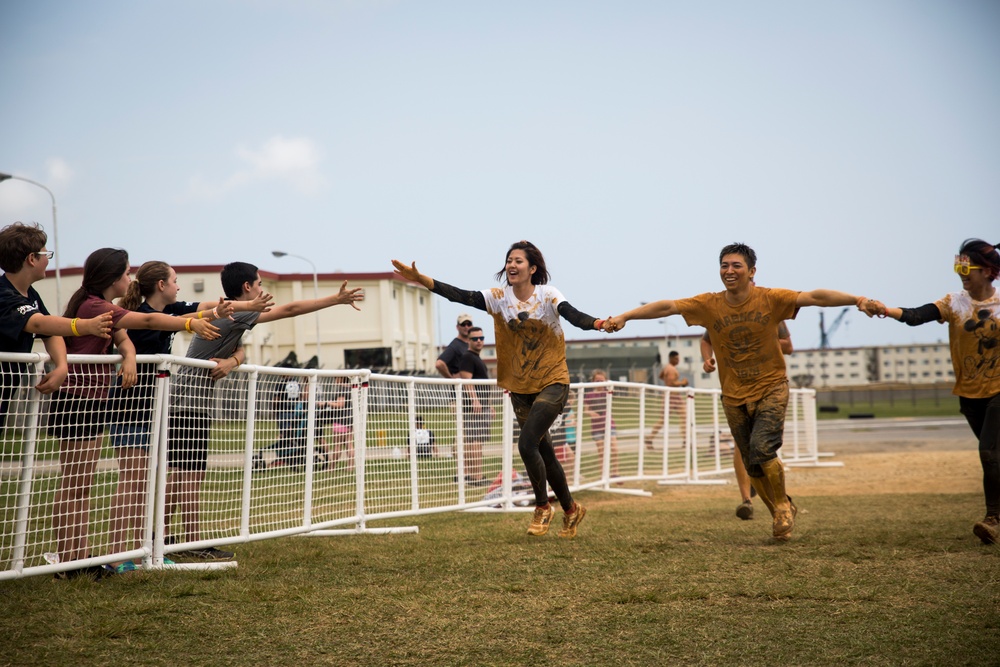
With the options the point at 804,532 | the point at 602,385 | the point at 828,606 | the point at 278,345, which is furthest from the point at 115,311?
the point at 278,345

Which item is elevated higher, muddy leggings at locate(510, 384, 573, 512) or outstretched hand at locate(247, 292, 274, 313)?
outstretched hand at locate(247, 292, 274, 313)

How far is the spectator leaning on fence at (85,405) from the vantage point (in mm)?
5098

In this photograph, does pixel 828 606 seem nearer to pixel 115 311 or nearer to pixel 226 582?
pixel 226 582

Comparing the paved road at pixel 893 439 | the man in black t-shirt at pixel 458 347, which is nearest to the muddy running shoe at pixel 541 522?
the man in black t-shirt at pixel 458 347

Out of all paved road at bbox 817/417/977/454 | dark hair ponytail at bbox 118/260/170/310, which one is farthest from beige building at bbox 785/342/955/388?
dark hair ponytail at bbox 118/260/170/310

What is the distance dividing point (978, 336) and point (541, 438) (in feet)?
10.5

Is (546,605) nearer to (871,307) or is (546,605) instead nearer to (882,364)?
(871,307)

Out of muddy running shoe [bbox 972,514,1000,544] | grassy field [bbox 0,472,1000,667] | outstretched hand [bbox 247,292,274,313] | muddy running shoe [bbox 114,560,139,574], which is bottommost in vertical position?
grassy field [bbox 0,472,1000,667]

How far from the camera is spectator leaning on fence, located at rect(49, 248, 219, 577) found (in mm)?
5098

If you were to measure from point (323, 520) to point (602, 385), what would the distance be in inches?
218

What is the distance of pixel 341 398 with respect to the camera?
7.74 metres

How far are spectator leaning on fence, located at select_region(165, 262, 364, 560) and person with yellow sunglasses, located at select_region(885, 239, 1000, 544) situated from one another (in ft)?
13.9

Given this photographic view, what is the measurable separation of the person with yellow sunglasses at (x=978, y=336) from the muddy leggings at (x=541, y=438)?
95.5 inches

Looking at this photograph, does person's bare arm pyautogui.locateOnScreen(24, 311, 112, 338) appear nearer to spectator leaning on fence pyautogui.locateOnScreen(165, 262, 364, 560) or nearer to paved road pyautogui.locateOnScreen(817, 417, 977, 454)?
spectator leaning on fence pyautogui.locateOnScreen(165, 262, 364, 560)
